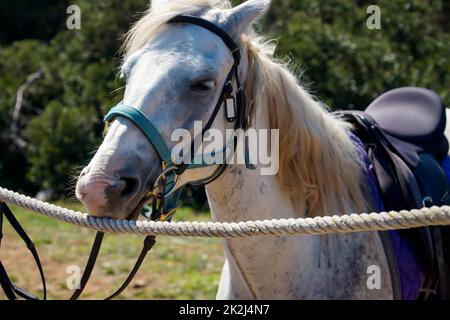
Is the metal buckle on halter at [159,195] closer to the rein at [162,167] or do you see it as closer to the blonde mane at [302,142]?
the rein at [162,167]

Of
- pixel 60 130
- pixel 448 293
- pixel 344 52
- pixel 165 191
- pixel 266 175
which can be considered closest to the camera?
pixel 165 191

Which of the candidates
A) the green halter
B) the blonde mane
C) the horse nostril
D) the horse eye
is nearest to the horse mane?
the blonde mane

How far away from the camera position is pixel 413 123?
3.01 metres

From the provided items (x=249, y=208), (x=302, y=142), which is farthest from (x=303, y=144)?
(x=249, y=208)

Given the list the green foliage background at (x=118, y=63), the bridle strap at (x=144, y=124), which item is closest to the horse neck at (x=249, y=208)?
the bridle strap at (x=144, y=124)

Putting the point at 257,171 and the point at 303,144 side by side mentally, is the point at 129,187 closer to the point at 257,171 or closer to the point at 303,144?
the point at 257,171

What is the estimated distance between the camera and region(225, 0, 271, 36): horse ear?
232 cm

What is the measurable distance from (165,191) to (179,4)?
0.62 m

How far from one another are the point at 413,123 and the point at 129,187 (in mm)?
1512

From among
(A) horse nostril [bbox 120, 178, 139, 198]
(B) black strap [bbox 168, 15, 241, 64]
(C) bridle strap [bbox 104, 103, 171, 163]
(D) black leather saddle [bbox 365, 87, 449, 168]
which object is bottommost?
(D) black leather saddle [bbox 365, 87, 449, 168]

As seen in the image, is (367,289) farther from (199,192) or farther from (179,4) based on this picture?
(199,192)

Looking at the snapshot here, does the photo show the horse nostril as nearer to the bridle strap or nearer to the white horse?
the white horse

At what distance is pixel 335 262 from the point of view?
2.54m

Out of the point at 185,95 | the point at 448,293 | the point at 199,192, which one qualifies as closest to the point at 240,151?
the point at 185,95
